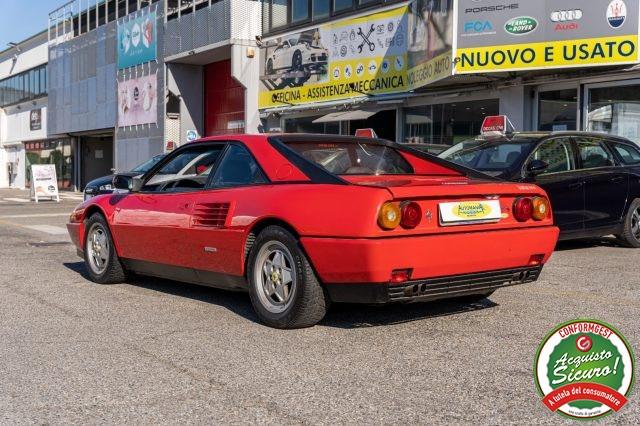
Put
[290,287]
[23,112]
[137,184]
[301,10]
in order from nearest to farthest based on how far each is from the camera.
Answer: [290,287] → [137,184] → [301,10] → [23,112]

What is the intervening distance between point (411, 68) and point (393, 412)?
14530 mm

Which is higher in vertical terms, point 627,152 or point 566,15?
point 566,15

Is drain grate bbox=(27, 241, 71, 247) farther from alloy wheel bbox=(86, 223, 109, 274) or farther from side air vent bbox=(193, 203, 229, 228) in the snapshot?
side air vent bbox=(193, 203, 229, 228)

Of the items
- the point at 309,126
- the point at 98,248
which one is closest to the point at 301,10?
the point at 309,126

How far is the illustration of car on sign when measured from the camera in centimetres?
2106

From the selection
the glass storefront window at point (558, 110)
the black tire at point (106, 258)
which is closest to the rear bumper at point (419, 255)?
the black tire at point (106, 258)

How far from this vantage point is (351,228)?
4293mm

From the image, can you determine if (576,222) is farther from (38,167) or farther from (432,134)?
(38,167)

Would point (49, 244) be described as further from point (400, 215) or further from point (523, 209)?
point (523, 209)

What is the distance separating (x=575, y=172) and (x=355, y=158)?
425cm

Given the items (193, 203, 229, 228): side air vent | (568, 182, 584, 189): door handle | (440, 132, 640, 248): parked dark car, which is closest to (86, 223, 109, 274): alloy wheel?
(193, 203, 229, 228): side air vent

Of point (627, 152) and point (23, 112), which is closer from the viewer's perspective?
point (627, 152)

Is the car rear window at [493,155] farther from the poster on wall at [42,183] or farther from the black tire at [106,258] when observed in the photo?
the poster on wall at [42,183]

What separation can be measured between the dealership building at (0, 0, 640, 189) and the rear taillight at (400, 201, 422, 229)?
9679 millimetres
